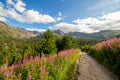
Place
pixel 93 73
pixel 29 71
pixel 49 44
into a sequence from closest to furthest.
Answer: pixel 29 71 → pixel 93 73 → pixel 49 44

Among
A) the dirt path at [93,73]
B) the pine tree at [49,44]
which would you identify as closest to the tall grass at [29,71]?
the dirt path at [93,73]

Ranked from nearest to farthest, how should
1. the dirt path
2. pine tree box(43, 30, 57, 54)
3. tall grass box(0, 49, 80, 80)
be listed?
tall grass box(0, 49, 80, 80), the dirt path, pine tree box(43, 30, 57, 54)

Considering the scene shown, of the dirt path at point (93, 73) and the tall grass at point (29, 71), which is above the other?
the tall grass at point (29, 71)

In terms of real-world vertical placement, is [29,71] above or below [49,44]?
→ above

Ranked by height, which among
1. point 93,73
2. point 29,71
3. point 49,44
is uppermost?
point 29,71

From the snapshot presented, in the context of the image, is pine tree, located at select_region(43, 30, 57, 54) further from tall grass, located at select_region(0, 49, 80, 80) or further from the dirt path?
tall grass, located at select_region(0, 49, 80, 80)

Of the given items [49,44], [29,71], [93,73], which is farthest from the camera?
[49,44]

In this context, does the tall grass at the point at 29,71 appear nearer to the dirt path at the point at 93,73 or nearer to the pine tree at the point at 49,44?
the dirt path at the point at 93,73

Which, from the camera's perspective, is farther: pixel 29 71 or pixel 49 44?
pixel 49 44

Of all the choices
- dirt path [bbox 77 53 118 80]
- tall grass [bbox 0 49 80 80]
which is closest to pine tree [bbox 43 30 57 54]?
dirt path [bbox 77 53 118 80]

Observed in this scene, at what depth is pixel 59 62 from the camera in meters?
10.4

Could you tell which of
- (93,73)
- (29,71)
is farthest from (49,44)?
(29,71)

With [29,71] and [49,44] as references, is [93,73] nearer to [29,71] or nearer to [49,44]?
[29,71]

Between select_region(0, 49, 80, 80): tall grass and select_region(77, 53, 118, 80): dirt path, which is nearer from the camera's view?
select_region(0, 49, 80, 80): tall grass
